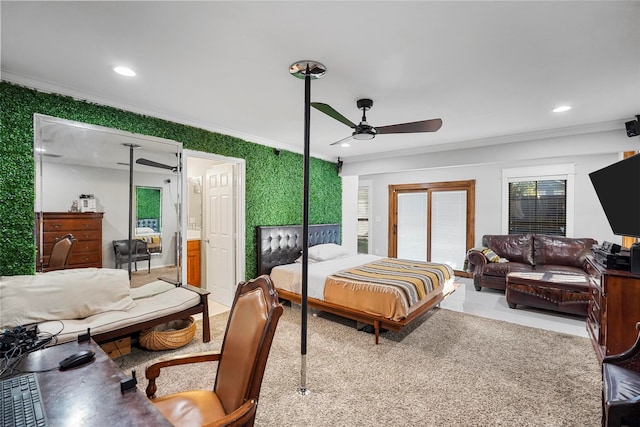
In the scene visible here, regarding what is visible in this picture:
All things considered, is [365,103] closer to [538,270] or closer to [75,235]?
[75,235]

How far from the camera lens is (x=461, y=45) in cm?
201

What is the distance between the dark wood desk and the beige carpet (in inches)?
44.8

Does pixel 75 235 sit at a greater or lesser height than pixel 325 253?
greater

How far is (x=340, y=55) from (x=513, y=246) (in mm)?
4983

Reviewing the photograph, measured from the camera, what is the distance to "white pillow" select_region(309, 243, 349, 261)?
15.7ft

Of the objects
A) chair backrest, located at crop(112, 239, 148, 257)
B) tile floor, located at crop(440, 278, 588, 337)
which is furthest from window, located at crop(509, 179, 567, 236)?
chair backrest, located at crop(112, 239, 148, 257)

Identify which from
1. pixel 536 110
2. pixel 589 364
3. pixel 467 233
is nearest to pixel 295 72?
pixel 536 110

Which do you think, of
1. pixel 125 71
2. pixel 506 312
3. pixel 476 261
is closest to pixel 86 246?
pixel 125 71

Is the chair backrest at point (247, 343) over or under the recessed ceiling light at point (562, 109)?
under

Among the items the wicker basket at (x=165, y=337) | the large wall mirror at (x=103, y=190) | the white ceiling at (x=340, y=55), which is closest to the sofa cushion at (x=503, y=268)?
the white ceiling at (x=340, y=55)

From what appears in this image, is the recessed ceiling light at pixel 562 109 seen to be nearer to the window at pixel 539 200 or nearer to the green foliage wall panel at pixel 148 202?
the window at pixel 539 200

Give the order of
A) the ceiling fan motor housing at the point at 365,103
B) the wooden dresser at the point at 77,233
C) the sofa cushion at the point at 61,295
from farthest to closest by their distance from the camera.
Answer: the ceiling fan motor housing at the point at 365,103, the wooden dresser at the point at 77,233, the sofa cushion at the point at 61,295

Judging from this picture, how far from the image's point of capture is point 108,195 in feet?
9.91

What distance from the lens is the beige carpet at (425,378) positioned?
2.00 metres
